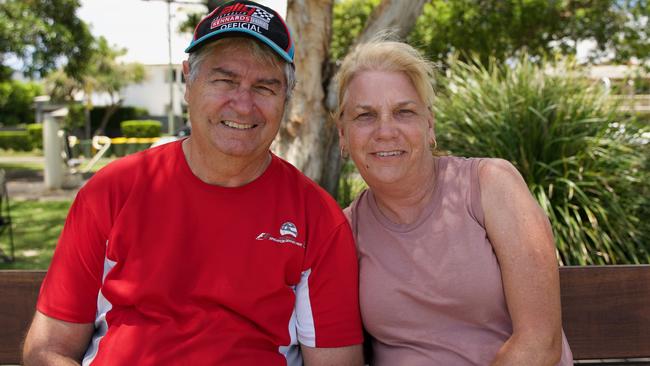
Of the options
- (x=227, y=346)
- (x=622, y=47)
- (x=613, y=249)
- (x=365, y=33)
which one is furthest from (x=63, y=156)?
(x=622, y=47)

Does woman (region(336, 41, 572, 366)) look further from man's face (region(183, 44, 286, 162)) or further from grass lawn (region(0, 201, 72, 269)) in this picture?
grass lawn (region(0, 201, 72, 269))

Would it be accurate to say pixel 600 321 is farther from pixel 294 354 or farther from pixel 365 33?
pixel 365 33

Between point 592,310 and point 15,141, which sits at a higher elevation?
point 592,310

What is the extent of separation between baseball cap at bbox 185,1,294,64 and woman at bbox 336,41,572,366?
0.30m

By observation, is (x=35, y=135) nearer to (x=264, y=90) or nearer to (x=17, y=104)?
(x=17, y=104)

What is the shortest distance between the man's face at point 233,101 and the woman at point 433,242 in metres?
0.35

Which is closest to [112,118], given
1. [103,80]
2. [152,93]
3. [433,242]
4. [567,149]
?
[103,80]

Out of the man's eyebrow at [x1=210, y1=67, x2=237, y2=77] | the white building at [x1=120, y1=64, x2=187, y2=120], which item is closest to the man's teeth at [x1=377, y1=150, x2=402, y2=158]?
the man's eyebrow at [x1=210, y1=67, x2=237, y2=77]

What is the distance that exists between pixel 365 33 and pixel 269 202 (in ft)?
9.59

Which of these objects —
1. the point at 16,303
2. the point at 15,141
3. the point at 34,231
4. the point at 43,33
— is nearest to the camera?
the point at 16,303

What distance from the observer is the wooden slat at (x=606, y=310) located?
2.74m

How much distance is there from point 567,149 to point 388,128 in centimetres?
344

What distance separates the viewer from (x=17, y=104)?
45.2 meters

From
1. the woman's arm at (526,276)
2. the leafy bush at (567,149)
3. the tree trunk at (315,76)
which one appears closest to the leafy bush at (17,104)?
the tree trunk at (315,76)
